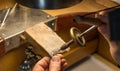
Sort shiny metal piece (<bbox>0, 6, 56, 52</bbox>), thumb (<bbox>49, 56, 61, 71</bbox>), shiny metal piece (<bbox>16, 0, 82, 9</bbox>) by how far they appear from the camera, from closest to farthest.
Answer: thumb (<bbox>49, 56, 61, 71</bbox>) → shiny metal piece (<bbox>0, 6, 56, 52</bbox>) → shiny metal piece (<bbox>16, 0, 82, 9</bbox>)

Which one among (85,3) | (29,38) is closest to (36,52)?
(29,38)

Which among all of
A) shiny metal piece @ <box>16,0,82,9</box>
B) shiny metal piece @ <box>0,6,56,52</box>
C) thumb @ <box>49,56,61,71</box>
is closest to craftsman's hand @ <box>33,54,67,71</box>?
thumb @ <box>49,56,61,71</box>

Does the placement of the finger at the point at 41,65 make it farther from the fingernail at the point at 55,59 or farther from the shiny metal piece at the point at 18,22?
the shiny metal piece at the point at 18,22

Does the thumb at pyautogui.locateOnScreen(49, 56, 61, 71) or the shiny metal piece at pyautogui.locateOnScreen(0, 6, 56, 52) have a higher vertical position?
the shiny metal piece at pyautogui.locateOnScreen(0, 6, 56, 52)

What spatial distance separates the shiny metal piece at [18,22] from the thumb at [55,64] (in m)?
0.17

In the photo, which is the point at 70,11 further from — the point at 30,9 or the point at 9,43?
the point at 9,43

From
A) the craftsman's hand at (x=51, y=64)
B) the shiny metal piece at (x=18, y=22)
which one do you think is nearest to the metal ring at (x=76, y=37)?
the craftsman's hand at (x=51, y=64)

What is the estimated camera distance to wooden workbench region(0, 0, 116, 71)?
2.21ft

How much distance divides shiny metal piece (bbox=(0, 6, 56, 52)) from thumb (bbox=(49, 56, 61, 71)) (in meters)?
0.17

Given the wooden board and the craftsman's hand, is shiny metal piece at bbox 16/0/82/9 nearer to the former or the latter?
the wooden board

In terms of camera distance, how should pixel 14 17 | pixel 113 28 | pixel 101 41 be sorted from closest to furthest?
pixel 113 28
pixel 14 17
pixel 101 41

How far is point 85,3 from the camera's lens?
2.70 feet

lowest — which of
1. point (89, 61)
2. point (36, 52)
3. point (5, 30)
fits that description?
point (89, 61)

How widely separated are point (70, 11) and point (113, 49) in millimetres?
297
